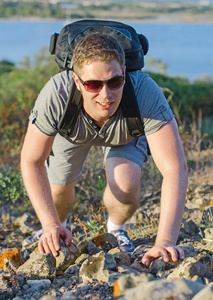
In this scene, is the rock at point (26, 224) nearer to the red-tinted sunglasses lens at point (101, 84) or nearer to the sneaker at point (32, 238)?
the sneaker at point (32, 238)

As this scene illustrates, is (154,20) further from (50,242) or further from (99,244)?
(50,242)

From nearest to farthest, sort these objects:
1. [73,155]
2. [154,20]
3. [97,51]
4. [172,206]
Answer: [97,51] → [172,206] → [73,155] → [154,20]

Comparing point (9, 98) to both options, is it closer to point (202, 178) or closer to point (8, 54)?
point (202, 178)

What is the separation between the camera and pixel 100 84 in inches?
115

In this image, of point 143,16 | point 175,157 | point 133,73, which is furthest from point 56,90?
point 143,16

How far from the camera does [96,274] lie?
273cm

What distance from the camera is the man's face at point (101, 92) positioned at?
2.89 meters

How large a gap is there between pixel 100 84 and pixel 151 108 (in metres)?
0.43

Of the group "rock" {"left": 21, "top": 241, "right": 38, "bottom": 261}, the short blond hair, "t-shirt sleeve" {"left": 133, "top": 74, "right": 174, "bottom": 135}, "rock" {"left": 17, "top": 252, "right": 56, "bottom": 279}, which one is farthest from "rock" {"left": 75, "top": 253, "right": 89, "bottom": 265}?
the short blond hair

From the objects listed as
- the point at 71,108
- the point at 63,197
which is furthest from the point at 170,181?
the point at 63,197

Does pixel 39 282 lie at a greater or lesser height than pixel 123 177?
lesser

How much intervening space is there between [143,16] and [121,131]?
56843 millimetres

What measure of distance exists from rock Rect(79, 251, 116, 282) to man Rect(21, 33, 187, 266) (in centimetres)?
22

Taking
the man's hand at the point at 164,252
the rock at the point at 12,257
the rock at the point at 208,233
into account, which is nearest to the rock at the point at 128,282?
the man's hand at the point at 164,252
